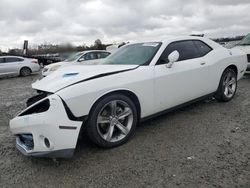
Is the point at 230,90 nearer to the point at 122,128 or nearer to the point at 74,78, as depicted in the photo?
the point at 122,128

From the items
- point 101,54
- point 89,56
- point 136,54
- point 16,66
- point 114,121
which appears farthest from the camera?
point 16,66

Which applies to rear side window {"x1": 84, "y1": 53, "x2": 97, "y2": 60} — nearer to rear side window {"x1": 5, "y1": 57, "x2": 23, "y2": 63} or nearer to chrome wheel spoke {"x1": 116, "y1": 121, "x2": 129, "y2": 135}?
rear side window {"x1": 5, "y1": 57, "x2": 23, "y2": 63}

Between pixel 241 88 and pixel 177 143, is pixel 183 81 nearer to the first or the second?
pixel 177 143

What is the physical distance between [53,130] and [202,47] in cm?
341

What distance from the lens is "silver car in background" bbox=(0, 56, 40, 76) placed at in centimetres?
1480

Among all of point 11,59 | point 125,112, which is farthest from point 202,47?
point 11,59

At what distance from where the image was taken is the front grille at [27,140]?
10.6ft

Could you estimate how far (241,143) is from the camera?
3.55 m

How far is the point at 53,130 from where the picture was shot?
2.94m

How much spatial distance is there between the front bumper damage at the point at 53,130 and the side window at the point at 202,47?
114 inches

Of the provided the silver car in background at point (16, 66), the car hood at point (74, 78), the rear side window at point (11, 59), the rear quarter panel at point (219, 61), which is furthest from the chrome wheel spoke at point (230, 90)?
the rear side window at point (11, 59)

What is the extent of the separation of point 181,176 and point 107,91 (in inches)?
54.6

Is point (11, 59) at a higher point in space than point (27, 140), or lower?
higher

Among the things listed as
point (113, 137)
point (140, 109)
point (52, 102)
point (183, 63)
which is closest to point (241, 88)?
point (183, 63)
